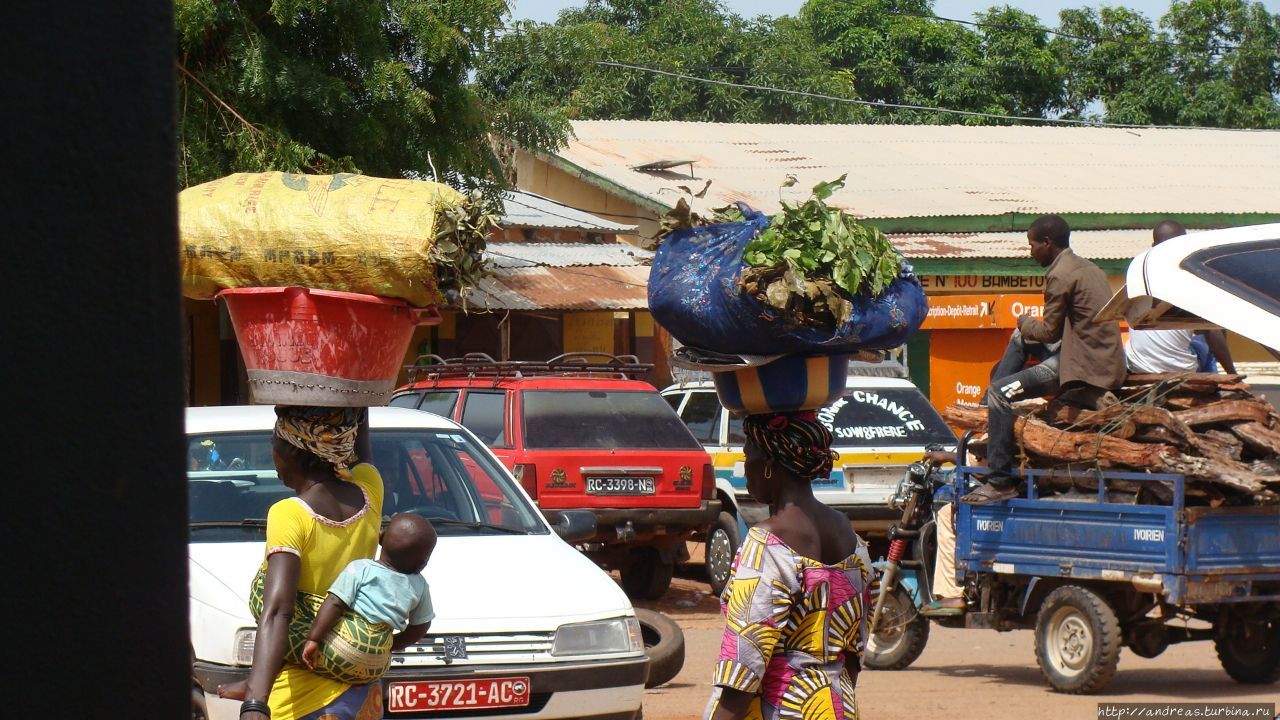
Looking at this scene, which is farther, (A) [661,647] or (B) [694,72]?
(B) [694,72]

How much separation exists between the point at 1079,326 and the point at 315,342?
5.69 m

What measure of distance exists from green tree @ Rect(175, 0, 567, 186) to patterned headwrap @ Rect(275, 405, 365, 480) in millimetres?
8962

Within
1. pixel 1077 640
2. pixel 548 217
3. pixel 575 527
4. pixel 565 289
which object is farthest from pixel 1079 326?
pixel 548 217

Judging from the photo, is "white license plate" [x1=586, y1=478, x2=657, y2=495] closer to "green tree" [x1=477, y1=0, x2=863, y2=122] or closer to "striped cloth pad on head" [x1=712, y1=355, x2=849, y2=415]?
"striped cloth pad on head" [x1=712, y1=355, x2=849, y2=415]

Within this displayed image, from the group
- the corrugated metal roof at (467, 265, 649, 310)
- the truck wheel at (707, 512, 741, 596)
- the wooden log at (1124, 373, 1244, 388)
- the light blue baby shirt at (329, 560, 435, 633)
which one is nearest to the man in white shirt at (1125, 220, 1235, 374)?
the wooden log at (1124, 373, 1244, 388)

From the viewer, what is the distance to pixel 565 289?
61.3ft

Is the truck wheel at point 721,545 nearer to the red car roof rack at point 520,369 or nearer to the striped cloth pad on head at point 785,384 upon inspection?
the red car roof rack at point 520,369

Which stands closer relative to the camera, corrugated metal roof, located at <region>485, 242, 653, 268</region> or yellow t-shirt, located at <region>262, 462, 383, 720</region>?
yellow t-shirt, located at <region>262, 462, 383, 720</region>

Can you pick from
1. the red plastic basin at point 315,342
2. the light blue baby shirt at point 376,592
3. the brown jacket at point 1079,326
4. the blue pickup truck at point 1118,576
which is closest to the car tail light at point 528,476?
the blue pickup truck at point 1118,576

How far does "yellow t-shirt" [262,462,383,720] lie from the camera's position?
374 cm

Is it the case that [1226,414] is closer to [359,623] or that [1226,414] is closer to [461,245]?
[461,245]

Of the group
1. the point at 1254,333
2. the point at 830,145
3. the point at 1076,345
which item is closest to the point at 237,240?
the point at 1254,333

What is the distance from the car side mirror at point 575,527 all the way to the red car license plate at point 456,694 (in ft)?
3.76

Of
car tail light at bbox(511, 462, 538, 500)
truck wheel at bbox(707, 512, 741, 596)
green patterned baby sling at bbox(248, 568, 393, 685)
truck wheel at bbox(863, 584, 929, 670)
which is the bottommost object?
truck wheel at bbox(707, 512, 741, 596)
